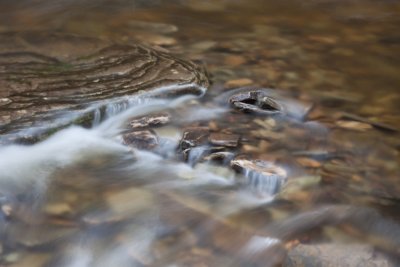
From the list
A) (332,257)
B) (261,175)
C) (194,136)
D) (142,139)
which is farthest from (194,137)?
(332,257)

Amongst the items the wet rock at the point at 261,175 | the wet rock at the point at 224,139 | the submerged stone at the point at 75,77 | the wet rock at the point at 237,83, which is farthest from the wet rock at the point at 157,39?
the wet rock at the point at 261,175

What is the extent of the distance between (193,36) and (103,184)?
2.20m

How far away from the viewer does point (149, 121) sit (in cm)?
332

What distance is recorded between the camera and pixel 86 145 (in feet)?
10.5

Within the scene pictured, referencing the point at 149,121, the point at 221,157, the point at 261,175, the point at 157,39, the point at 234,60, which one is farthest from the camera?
the point at 157,39

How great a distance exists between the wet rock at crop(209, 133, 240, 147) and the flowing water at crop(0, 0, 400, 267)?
0.01 metres

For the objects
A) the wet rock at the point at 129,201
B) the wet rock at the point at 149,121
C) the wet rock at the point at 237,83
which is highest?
the wet rock at the point at 237,83

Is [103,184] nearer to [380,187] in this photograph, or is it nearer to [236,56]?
[380,187]

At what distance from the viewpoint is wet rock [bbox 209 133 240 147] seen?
122 inches

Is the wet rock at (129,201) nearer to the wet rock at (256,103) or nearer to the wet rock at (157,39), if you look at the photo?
the wet rock at (256,103)

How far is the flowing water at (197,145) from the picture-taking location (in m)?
2.46

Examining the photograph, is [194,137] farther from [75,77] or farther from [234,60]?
[234,60]

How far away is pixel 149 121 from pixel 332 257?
1.50m

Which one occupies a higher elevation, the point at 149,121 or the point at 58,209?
the point at 149,121
